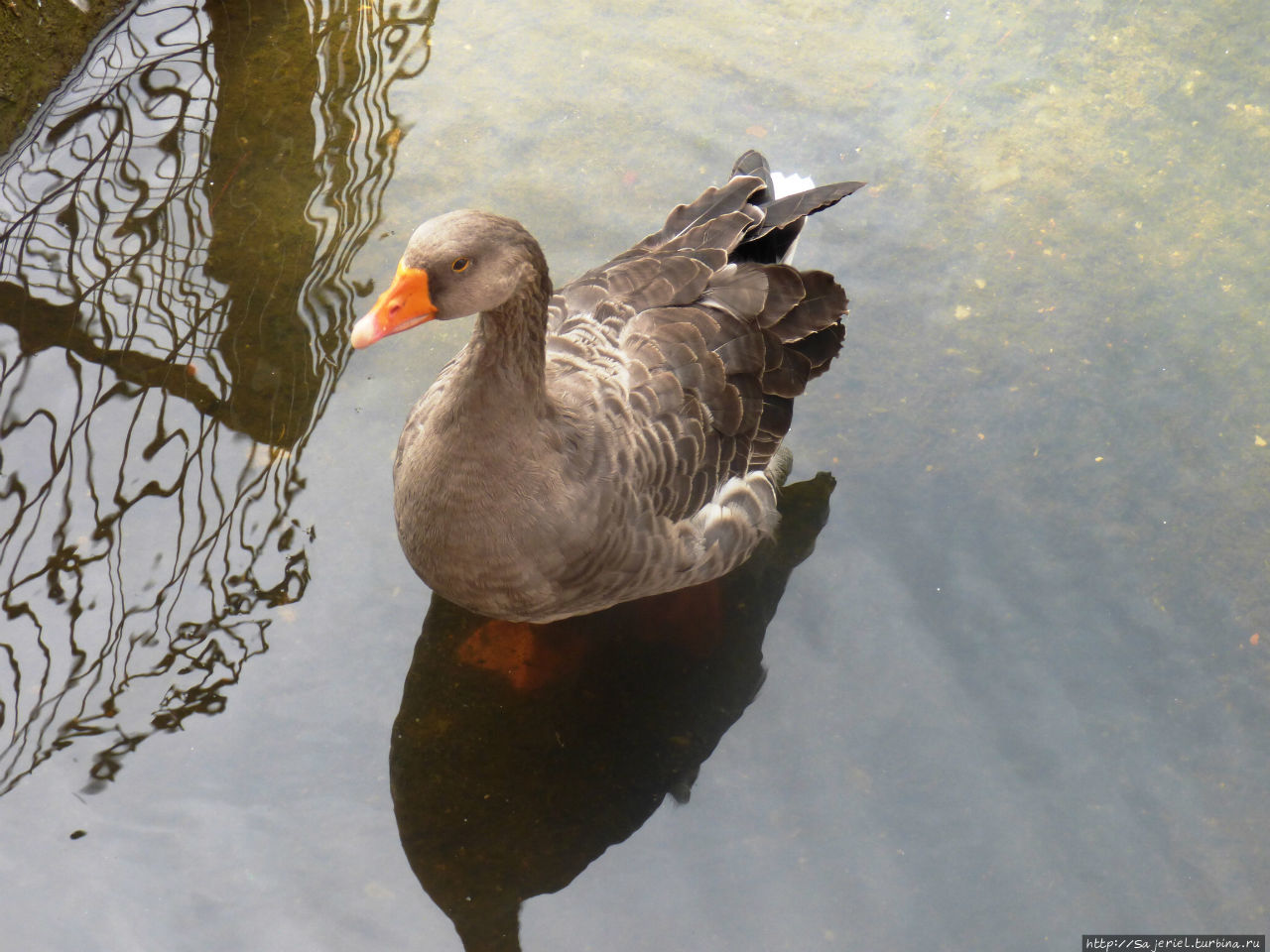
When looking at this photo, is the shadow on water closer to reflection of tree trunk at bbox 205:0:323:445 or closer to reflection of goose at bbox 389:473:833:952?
reflection of tree trunk at bbox 205:0:323:445

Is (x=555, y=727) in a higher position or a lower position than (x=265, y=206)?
lower

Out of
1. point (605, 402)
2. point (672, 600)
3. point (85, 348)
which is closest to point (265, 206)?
point (85, 348)

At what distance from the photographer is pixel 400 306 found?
2.87m

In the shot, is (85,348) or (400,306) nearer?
(400,306)

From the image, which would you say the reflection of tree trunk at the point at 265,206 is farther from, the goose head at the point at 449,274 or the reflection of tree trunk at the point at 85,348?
the goose head at the point at 449,274

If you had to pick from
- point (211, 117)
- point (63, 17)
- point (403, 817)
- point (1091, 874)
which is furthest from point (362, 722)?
point (63, 17)

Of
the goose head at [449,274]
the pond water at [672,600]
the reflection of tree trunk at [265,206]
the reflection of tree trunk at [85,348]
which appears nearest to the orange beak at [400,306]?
the goose head at [449,274]

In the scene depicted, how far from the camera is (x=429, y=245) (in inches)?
113

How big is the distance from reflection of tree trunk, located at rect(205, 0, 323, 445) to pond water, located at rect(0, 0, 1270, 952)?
2 centimetres

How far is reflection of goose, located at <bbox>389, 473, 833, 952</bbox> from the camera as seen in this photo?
3.37 m

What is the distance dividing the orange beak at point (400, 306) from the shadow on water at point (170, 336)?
1.33m

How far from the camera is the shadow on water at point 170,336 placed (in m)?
3.65

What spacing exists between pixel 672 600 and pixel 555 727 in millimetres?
665

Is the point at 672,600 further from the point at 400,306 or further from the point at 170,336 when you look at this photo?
the point at 170,336
